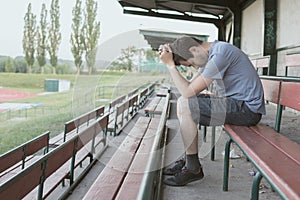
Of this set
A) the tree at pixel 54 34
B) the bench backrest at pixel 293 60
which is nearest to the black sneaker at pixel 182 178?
the bench backrest at pixel 293 60

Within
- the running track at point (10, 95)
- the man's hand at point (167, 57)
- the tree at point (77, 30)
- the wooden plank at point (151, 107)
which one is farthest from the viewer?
the tree at point (77, 30)

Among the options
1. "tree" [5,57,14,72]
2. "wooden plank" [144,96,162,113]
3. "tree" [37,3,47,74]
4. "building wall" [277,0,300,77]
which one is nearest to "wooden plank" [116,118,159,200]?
"wooden plank" [144,96,162,113]

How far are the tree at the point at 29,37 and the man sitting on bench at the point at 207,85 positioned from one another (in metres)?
9.11

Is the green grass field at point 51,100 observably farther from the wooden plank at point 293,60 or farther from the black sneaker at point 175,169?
the wooden plank at point 293,60

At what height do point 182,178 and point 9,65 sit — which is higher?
point 9,65

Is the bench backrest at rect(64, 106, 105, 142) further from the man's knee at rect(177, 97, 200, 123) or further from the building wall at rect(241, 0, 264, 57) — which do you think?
the building wall at rect(241, 0, 264, 57)

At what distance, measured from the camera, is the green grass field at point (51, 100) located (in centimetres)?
285

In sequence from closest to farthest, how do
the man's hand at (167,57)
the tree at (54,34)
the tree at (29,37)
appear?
the man's hand at (167,57)
the tree at (29,37)
the tree at (54,34)

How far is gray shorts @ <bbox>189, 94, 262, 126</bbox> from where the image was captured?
1613mm

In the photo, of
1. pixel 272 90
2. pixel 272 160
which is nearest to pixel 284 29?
pixel 272 90

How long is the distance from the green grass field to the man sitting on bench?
2.84 feet

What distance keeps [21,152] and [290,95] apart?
5.81ft

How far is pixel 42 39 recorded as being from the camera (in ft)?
35.0

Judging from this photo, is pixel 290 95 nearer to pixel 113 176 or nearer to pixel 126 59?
pixel 113 176
